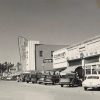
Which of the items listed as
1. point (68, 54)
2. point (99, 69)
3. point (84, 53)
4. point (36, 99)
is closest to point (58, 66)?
point (68, 54)

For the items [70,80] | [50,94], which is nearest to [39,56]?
[70,80]

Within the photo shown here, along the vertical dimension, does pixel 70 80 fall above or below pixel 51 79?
below

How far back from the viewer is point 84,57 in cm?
5581

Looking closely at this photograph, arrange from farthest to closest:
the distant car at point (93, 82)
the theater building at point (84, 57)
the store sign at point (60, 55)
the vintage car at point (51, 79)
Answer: the store sign at point (60, 55), the vintage car at point (51, 79), the theater building at point (84, 57), the distant car at point (93, 82)

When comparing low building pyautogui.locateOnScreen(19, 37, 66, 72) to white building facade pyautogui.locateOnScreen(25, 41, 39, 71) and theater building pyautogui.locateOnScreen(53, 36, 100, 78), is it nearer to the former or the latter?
white building facade pyautogui.locateOnScreen(25, 41, 39, 71)

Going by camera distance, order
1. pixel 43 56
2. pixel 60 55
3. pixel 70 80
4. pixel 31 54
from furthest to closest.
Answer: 1. pixel 31 54
2. pixel 43 56
3. pixel 60 55
4. pixel 70 80

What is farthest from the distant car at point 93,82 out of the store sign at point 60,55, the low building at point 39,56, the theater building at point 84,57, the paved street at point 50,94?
the low building at point 39,56

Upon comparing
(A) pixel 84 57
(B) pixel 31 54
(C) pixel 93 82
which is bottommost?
(C) pixel 93 82

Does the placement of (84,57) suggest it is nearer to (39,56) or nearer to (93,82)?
(93,82)

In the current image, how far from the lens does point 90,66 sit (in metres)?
54.0

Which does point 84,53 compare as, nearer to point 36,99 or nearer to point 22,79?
point 22,79

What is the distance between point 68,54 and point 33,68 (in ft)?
124

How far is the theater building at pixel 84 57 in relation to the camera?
51.1 metres

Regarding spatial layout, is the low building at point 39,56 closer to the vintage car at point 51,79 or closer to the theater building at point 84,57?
the theater building at point 84,57
